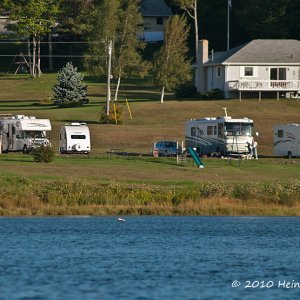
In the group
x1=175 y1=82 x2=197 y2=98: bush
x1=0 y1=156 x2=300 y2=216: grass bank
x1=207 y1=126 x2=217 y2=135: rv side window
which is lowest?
x1=0 y1=156 x2=300 y2=216: grass bank

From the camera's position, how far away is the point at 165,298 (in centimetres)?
3503

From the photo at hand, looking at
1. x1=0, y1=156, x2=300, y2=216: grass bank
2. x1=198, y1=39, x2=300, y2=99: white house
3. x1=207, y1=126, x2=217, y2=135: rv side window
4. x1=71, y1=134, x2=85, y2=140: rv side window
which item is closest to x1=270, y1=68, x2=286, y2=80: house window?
x1=198, y1=39, x2=300, y2=99: white house

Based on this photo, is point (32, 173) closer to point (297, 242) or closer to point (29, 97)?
point (297, 242)

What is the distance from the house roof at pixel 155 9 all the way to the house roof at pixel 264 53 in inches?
1312

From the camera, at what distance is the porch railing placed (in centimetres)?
11400

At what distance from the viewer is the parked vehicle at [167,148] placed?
87.2 m

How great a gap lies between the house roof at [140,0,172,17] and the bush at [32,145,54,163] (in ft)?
252

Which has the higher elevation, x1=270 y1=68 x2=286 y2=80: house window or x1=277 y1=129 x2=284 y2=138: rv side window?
x1=270 y1=68 x2=286 y2=80: house window

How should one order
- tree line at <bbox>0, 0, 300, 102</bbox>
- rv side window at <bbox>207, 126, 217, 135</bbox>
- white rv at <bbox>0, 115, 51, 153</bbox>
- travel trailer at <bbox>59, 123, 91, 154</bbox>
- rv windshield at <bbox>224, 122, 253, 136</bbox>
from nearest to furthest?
rv windshield at <bbox>224, 122, 253, 136</bbox> < rv side window at <bbox>207, 126, 217, 135</bbox> < travel trailer at <bbox>59, 123, 91, 154</bbox> < white rv at <bbox>0, 115, 51, 153</bbox> < tree line at <bbox>0, 0, 300, 102</bbox>

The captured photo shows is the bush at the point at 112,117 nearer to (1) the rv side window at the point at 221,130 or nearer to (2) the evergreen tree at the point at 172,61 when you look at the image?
(2) the evergreen tree at the point at 172,61

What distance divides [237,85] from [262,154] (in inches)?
969

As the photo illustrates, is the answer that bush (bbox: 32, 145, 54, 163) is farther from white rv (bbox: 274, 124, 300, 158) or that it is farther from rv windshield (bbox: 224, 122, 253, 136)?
white rv (bbox: 274, 124, 300, 158)

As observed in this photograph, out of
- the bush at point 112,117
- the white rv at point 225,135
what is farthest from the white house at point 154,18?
the white rv at point 225,135

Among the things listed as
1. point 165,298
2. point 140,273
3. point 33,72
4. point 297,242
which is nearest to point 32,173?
point 297,242
